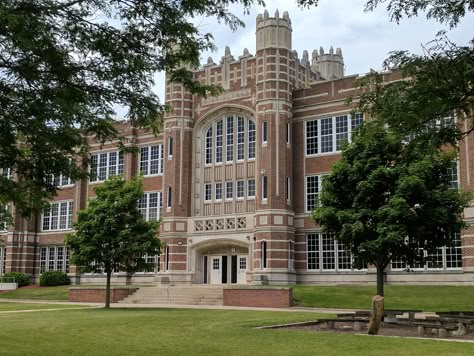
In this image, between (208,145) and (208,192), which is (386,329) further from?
(208,145)

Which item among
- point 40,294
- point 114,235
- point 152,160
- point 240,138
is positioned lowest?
point 40,294

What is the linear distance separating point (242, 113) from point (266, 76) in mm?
3596

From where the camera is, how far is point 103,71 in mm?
11172

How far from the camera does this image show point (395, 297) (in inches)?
1244

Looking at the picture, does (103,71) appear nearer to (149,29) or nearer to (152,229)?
(149,29)

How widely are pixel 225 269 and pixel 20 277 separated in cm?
1808

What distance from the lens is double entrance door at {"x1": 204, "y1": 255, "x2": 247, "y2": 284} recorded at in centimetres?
4225

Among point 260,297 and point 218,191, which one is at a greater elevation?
point 218,191

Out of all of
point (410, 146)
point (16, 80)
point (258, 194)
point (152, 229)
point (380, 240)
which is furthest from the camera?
point (258, 194)

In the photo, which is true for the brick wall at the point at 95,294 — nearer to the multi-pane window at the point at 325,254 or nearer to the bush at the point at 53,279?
the bush at the point at 53,279

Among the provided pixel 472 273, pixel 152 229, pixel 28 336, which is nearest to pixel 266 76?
pixel 152 229

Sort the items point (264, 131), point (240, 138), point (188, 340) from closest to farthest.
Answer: point (188, 340), point (264, 131), point (240, 138)

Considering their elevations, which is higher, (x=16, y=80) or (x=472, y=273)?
(x=16, y=80)

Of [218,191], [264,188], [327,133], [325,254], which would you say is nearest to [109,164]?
[218,191]
